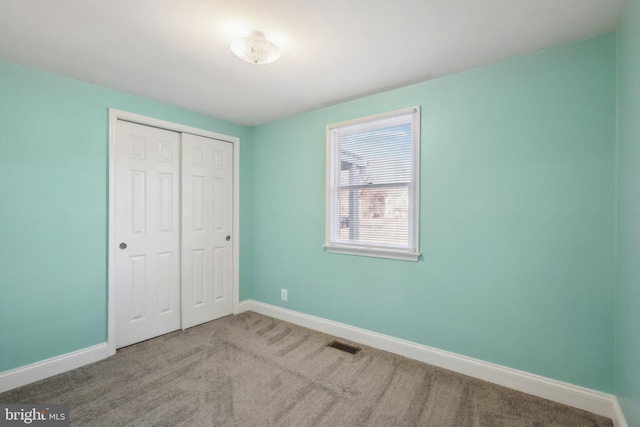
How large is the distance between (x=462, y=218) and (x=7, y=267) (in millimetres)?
3463

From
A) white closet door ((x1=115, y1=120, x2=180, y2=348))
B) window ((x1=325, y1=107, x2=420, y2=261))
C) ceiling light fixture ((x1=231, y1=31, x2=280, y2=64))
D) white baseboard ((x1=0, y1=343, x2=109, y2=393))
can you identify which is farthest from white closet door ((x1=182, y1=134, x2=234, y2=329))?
ceiling light fixture ((x1=231, y1=31, x2=280, y2=64))

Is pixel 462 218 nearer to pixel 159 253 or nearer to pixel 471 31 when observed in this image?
pixel 471 31

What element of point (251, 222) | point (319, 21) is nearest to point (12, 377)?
point (251, 222)

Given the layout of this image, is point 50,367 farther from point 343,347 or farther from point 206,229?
point 343,347

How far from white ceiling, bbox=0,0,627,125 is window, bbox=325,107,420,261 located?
413 millimetres

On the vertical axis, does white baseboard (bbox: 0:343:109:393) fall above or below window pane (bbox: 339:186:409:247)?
below

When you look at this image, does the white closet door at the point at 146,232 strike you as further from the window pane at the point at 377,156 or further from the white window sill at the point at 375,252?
the window pane at the point at 377,156

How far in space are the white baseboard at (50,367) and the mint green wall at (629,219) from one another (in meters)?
3.64

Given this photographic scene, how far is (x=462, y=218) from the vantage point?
2260 mm

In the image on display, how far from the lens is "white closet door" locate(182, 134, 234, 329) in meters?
3.14

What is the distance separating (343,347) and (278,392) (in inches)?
33.9

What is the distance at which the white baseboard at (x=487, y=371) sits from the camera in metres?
1.78

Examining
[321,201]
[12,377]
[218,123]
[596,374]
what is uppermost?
[218,123]

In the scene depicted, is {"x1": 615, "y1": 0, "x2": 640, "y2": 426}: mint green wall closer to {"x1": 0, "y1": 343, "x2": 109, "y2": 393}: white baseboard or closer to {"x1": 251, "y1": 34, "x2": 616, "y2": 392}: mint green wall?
{"x1": 251, "y1": 34, "x2": 616, "y2": 392}: mint green wall
